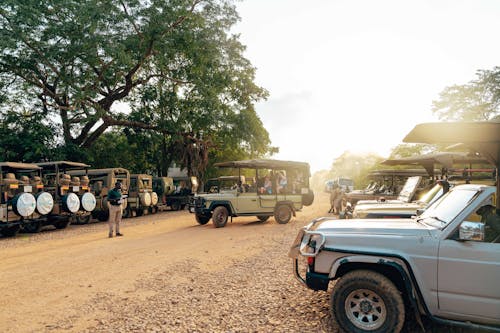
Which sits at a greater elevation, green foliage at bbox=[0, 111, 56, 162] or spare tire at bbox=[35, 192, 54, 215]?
green foliage at bbox=[0, 111, 56, 162]

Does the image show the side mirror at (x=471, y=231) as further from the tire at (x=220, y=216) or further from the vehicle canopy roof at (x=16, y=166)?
the vehicle canopy roof at (x=16, y=166)

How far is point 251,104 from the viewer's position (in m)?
28.5

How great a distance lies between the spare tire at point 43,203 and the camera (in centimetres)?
1245

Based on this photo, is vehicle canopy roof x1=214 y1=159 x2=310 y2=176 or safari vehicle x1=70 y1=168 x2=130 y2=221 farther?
safari vehicle x1=70 y1=168 x2=130 y2=221

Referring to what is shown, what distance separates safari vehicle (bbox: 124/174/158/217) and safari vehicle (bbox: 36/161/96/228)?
9.93 ft

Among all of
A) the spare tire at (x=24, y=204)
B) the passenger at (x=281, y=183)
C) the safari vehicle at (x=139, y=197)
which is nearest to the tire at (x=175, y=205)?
the safari vehicle at (x=139, y=197)

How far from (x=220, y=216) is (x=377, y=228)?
9.79 meters

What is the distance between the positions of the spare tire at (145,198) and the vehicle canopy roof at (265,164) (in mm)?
6746

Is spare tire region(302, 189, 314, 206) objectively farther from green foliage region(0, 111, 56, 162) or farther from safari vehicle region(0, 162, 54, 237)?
green foliage region(0, 111, 56, 162)

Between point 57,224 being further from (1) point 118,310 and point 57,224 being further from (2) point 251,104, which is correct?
(2) point 251,104

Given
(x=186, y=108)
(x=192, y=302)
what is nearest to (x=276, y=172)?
(x=192, y=302)

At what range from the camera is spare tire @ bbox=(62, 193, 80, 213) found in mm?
13617

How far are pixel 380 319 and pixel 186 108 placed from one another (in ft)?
77.1

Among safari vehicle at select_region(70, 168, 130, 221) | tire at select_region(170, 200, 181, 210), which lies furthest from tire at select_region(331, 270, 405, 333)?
tire at select_region(170, 200, 181, 210)
